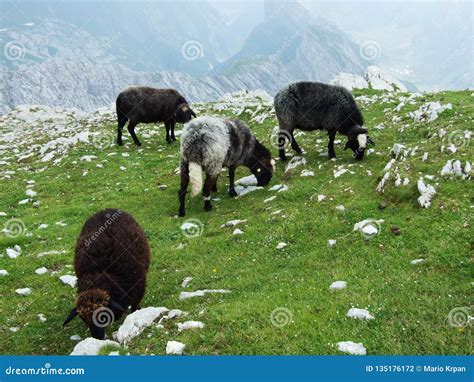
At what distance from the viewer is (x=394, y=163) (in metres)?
14.2

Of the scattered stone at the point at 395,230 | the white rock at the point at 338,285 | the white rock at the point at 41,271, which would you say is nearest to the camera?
the white rock at the point at 338,285

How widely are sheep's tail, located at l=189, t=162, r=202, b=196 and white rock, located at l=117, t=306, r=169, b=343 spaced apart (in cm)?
649

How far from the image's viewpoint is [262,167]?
1762 cm

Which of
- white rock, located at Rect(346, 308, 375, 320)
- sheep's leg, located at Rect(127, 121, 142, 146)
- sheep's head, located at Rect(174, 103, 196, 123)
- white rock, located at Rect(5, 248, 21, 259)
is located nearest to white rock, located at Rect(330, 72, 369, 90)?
sheep's head, located at Rect(174, 103, 196, 123)

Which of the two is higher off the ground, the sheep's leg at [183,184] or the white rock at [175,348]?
the white rock at [175,348]

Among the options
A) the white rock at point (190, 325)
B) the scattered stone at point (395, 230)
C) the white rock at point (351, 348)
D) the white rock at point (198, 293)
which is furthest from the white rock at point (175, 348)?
the scattered stone at point (395, 230)

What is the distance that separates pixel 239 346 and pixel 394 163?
9.74 meters

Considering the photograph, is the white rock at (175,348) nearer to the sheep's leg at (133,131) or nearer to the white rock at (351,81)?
the sheep's leg at (133,131)

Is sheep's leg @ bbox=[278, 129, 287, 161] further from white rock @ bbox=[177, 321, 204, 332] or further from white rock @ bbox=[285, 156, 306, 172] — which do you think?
white rock @ bbox=[177, 321, 204, 332]

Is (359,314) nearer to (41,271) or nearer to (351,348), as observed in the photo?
(351,348)

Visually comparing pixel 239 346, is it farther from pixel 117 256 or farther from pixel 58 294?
pixel 58 294

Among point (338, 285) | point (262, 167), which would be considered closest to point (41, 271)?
point (338, 285)

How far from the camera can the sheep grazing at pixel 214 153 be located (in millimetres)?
14688

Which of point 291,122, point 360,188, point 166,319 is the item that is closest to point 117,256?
point 166,319
